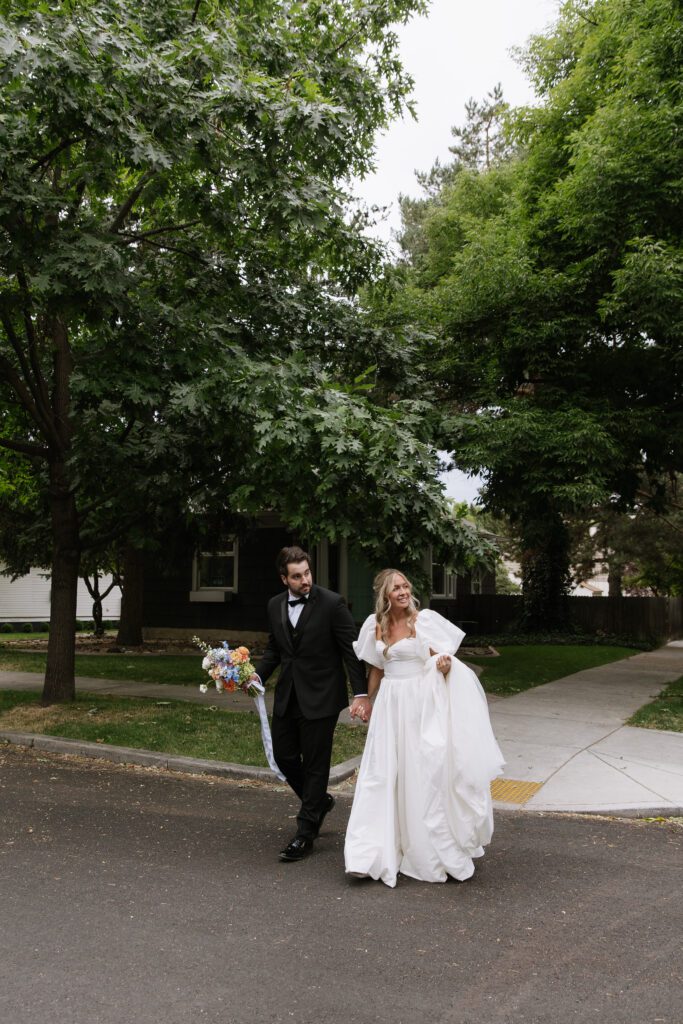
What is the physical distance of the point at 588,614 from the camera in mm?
28234

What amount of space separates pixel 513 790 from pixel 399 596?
3.10 metres

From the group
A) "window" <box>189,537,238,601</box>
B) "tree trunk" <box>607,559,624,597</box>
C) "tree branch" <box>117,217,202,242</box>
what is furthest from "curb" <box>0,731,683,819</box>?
"tree trunk" <box>607,559,624,597</box>

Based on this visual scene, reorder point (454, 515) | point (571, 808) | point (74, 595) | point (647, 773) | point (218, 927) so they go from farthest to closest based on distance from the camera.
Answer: point (74, 595) < point (454, 515) < point (647, 773) < point (571, 808) < point (218, 927)

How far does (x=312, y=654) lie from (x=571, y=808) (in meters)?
2.85

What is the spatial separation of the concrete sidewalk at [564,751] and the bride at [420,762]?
2091 mm

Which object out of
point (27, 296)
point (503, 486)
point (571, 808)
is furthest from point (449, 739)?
point (503, 486)

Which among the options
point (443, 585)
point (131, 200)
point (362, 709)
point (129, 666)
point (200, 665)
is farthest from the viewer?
point (443, 585)

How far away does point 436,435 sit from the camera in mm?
13117

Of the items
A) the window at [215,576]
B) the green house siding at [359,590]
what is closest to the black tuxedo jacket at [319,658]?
the green house siding at [359,590]

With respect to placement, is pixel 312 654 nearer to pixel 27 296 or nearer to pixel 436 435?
pixel 27 296

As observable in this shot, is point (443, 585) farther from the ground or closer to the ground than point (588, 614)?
farther from the ground

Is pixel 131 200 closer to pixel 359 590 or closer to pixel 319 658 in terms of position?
pixel 319 658

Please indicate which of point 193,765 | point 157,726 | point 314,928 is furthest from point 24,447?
point 314,928

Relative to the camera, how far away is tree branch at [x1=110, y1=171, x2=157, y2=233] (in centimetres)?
968
